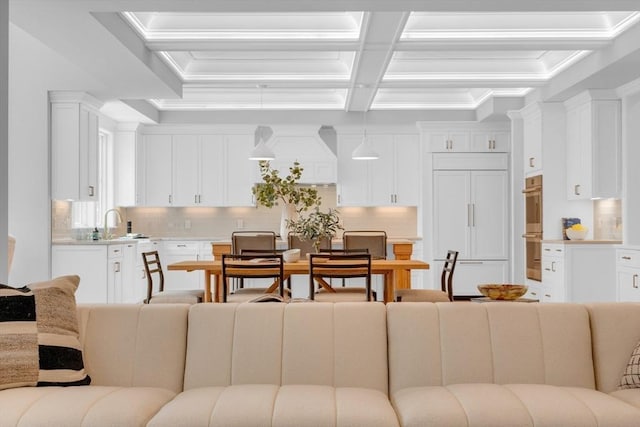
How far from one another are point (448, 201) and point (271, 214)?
2.65m

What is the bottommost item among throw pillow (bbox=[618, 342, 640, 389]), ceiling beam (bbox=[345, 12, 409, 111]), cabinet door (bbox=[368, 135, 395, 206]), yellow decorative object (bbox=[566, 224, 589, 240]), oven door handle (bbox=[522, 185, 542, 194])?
throw pillow (bbox=[618, 342, 640, 389])

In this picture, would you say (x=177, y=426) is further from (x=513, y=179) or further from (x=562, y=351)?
(x=513, y=179)

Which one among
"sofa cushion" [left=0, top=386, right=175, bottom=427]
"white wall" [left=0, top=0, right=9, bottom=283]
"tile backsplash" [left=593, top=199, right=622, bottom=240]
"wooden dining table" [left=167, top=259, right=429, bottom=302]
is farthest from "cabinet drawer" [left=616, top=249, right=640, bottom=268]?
"white wall" [left=0, top=0, right=9, bottom=283]

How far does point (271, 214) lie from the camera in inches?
383

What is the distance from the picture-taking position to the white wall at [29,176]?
22.3ft

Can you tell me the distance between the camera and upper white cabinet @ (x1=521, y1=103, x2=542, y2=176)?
7.55m

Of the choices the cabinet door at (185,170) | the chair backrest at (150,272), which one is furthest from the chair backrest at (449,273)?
the cabinet door at (185,170)

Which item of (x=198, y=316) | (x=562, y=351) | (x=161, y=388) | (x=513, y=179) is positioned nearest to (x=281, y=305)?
(x=198, y=316)

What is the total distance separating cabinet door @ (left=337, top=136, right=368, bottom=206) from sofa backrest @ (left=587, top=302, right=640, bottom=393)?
662cm

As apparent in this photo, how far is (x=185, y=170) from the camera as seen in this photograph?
9375mm

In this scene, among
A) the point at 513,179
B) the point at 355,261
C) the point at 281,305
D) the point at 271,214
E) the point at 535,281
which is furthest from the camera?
the point at 271,214

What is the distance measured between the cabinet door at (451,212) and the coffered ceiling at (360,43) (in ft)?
4.04

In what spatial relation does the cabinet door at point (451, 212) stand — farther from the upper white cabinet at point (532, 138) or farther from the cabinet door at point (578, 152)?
the cabinet door at point (578, 152)

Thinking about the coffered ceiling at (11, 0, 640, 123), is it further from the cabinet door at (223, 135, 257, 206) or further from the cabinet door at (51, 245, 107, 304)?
the cabinet door at (51, 245, 107, 304)
